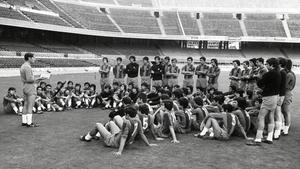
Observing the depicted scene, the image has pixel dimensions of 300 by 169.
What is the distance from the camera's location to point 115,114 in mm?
7898

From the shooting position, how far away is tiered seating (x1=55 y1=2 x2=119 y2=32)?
46.0 metres

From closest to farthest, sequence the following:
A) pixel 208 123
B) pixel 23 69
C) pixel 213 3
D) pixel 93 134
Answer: pixel 93 134
pixel 208 123
pixel 23 69
pixel 213 3

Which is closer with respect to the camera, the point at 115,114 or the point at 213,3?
the point at 115,114

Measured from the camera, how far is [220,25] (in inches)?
2093

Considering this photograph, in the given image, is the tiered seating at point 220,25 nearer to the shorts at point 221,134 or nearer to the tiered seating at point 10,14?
the tiered seating at point 10,14

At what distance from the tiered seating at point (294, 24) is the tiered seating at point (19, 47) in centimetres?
4123

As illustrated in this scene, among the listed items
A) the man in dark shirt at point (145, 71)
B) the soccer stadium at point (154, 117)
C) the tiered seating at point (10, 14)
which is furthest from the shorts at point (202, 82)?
the tiered seating at point (10, 14)

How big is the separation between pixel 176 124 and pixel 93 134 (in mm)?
2502

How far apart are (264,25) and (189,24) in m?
13.5

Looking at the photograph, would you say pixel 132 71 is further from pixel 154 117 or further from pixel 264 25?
pixel 264 25

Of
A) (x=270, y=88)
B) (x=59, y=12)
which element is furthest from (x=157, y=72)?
(x=59, y=12)

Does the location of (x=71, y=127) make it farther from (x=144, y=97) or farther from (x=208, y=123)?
(x=208, y=123)

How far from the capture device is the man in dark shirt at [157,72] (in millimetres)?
13637

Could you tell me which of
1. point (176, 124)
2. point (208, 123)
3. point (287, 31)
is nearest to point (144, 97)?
point (176, 124)
